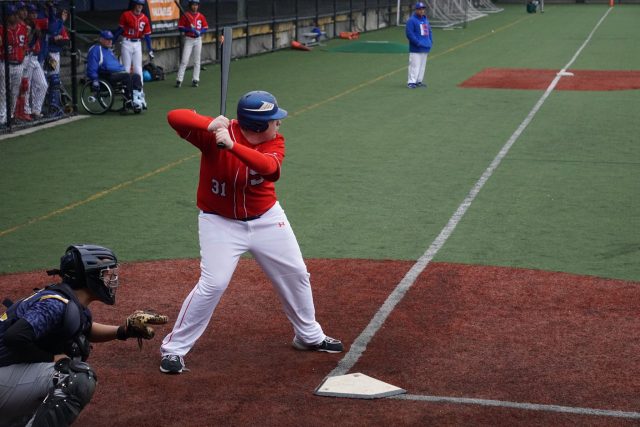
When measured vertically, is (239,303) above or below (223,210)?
below

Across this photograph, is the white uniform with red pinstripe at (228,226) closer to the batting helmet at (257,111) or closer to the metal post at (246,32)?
the batting helmet at (257,111)

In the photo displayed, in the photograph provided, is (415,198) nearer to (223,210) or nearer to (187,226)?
(187,226)

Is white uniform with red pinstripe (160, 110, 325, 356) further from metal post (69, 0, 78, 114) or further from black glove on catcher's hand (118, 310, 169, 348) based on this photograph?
metal post (69, 0, 78, 114)

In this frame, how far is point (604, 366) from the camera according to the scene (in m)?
6.78

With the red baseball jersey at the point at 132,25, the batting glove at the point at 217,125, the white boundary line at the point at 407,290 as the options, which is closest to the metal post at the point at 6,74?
the red baseball jersey at the point at 132,25

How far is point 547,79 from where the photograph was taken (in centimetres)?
2394

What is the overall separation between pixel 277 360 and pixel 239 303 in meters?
1.35

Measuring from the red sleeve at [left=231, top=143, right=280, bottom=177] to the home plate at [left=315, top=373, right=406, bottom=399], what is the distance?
4.56 feet

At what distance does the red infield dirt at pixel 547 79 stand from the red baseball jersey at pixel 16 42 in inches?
405

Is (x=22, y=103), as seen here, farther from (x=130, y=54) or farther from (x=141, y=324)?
(x=141, y=324)

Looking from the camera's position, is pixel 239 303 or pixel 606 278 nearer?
pixel 239 303

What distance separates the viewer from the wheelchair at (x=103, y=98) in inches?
715

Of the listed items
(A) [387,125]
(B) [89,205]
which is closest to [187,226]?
(B) [89,205]

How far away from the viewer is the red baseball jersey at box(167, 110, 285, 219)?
6375 mm
